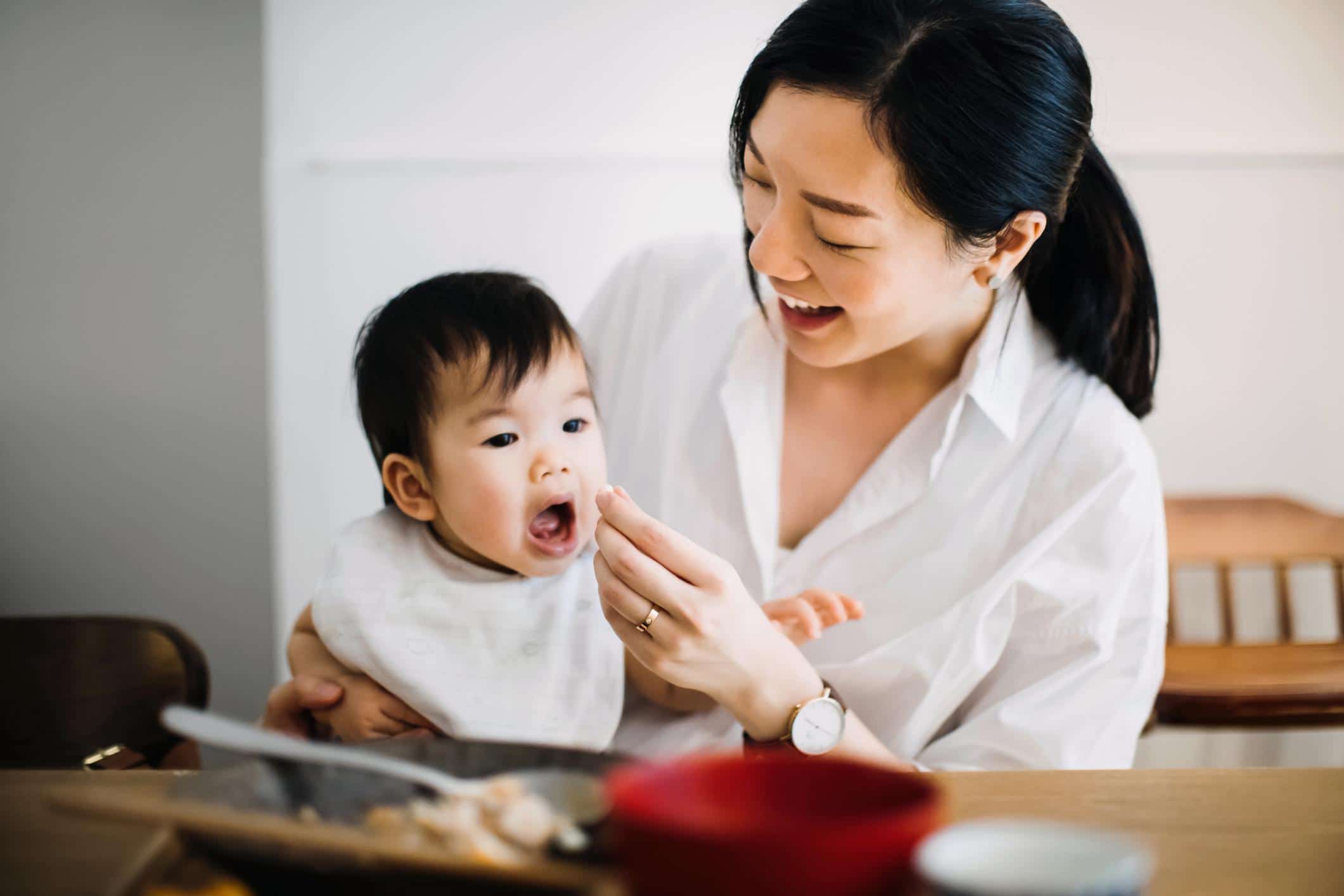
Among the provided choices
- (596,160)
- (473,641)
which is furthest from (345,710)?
(596,160)

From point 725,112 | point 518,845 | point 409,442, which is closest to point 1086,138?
point 409,442

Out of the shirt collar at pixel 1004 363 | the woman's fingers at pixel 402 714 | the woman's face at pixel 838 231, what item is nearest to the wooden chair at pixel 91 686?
the woman's fingers at pixel 402 714

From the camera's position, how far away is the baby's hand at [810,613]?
3.92ft

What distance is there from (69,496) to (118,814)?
2490 millimetres

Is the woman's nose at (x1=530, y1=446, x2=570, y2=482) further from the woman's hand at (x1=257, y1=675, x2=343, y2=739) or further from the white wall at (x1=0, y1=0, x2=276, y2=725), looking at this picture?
the white wall at (x1=0, y1=0, x2=276, y2=725)

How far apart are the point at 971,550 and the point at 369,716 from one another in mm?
788

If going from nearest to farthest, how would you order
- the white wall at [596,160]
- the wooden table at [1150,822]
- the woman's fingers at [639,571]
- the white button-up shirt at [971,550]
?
1. the wooden table at [1150,822]
2. the woman's fingers at [639,571]
3. the white button-up shirt at [971,550]
4. the white wall at [596,160]

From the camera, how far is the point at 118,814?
1.78ft

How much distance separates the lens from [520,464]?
50.8 inches

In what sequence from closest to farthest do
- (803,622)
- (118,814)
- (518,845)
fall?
(118,814)
(518,845)
(803,622)

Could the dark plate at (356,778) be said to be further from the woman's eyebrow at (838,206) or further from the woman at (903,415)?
the woman's eyebrow at (838,206)

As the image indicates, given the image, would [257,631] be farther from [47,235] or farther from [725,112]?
[725,112]

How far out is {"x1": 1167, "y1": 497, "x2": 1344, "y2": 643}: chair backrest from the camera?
2.74 m

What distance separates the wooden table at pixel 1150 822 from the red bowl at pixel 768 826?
1.08 feet
